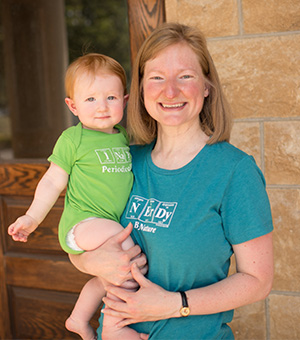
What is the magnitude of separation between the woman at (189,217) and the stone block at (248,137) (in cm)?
55

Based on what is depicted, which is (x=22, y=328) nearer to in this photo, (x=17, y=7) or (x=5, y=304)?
(x=5, y=304)

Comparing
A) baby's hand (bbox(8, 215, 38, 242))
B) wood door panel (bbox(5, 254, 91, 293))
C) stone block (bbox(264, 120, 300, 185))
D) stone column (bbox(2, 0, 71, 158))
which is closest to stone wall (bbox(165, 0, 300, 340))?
stone block (bbox(264, 120, 300, 185))

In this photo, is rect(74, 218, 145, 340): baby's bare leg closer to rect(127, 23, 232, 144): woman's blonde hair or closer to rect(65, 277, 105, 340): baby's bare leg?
rect(65, 277, 105, 340): baby's bare leg

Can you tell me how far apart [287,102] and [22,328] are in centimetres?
219

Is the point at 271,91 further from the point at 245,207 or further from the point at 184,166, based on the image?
the point at 245,207

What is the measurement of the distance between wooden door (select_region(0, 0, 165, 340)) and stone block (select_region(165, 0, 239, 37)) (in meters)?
1.23

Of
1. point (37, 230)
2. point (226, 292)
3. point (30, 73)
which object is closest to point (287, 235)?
point (226, 292)

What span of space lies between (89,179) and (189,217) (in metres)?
0.45

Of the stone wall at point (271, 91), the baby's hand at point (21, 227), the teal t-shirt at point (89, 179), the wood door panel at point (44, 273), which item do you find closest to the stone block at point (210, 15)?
the stone wall at point (271, 91)

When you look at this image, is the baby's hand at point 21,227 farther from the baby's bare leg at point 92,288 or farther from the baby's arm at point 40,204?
the baby's bare leg at point 92,288

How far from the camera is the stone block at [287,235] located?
220 cm

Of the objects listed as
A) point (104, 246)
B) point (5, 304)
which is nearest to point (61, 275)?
point (5, 304)

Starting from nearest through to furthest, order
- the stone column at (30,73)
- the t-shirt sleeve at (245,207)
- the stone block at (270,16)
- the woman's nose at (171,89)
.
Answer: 1. the t-shirt sleeve at (245,207)
2. the woman's nose at (171,89)
3. the stone block at (270,16)
4. the stone column at (30,73)

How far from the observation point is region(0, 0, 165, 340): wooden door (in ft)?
9.30
